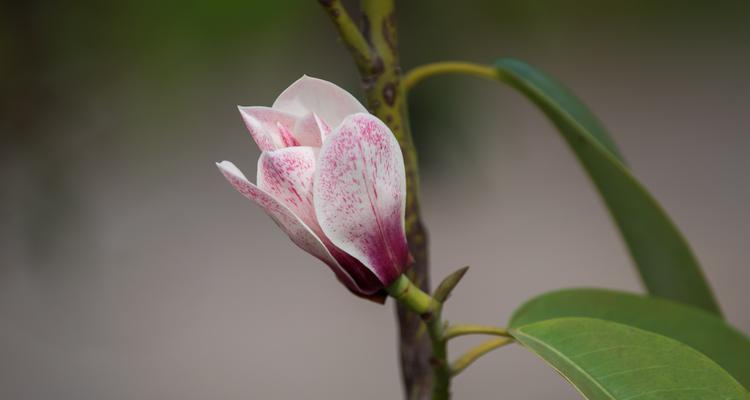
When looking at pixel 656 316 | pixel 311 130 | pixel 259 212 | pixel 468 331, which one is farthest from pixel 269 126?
pixel 259 212

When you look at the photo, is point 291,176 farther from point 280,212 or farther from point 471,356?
point 471,356

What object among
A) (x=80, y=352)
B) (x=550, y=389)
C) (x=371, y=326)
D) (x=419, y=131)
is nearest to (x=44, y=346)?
(x=80, y=352)

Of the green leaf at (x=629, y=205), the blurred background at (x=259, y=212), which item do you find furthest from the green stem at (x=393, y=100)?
the blurred background at (x=259, y=212)

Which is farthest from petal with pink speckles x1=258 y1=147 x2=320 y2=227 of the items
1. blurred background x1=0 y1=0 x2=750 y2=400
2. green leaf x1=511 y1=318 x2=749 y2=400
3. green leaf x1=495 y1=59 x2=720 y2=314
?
blurred background x1=0 y1=0 x2=750 y2=400

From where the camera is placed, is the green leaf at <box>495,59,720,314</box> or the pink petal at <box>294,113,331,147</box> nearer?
the pink petal at <box>294,113,331,147</box>

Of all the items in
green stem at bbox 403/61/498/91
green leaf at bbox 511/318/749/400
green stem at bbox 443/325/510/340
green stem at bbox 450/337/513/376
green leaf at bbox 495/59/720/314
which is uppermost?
green stem at bbox 403/61/498/91

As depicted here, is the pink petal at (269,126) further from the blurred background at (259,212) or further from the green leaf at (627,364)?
the blurred background at (259,212)

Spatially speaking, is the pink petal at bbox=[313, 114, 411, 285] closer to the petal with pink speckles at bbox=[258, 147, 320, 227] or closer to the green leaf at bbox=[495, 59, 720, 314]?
the petal with pink speckles at bbox=[258, 147, 320, 227]
